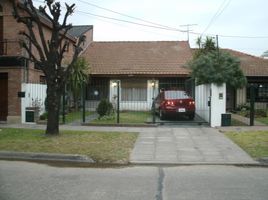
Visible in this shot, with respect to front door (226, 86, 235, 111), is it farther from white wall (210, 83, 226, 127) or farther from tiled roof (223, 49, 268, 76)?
white wall (210, 83, 226, 127)

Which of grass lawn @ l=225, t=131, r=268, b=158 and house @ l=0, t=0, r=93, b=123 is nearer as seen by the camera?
grass lawn @ l=225, t=131, r=268, b=158

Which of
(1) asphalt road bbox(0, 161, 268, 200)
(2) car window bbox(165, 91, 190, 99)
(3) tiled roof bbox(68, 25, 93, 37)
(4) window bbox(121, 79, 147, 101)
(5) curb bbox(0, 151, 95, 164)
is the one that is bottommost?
(1) asphalt road bbox(0, 161, 268, 200)

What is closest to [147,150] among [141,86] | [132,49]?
[141,86]

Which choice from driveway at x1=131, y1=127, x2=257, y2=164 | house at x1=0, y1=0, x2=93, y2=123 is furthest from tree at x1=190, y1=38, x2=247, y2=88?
house at x1=0, y1=0, x2=93, y2=123

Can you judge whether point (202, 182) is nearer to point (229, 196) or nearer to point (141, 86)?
point (229, 196)

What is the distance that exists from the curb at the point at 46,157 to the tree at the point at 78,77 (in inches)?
600

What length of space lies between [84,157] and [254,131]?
26.4 feet

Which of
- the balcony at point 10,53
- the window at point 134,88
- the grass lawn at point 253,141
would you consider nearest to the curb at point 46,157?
the grass lawn at point 253,141

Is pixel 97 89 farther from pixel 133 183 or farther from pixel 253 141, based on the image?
pixel 133 183

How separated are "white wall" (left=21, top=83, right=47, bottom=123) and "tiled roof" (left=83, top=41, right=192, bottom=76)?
7773 millimetres

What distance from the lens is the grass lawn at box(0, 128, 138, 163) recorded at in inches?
528

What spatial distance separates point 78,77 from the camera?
28.9 metres

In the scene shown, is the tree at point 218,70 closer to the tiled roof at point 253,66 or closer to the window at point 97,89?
the tiled roof at point 253,66

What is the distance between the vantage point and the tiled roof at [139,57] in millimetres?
32031
